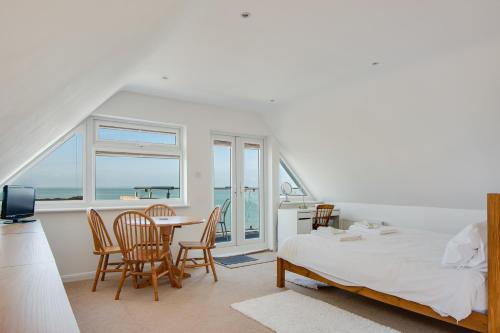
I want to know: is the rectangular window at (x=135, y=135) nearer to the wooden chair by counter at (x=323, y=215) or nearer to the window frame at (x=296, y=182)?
the window frame at (x=296, y=182)

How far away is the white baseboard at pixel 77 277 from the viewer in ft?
13.3

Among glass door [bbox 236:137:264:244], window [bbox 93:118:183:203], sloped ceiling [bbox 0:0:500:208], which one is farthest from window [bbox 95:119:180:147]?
glass door [bbox 236:137:264:244]

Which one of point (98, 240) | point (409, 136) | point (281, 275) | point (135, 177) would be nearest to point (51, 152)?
point (135, 177)

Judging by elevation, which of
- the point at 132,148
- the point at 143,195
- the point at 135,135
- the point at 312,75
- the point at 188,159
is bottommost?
the point at 143,195

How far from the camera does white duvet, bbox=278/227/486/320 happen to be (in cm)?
230

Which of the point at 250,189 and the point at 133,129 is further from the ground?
the point at 133,129

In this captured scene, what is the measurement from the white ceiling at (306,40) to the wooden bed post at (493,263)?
1352 millimetres

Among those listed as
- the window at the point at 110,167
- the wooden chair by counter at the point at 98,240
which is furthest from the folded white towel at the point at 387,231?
the wooden chair by counter at the point at 98,240

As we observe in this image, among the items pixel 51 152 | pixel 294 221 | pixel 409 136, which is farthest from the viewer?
pixel 294 221

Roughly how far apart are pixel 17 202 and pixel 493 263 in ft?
13.5

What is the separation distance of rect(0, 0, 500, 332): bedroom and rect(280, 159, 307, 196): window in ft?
0.08

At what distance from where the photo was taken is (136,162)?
4844 millimetres

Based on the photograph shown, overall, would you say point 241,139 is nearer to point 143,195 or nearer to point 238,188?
point 238,188

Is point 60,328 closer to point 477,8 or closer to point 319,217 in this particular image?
point 477,8
